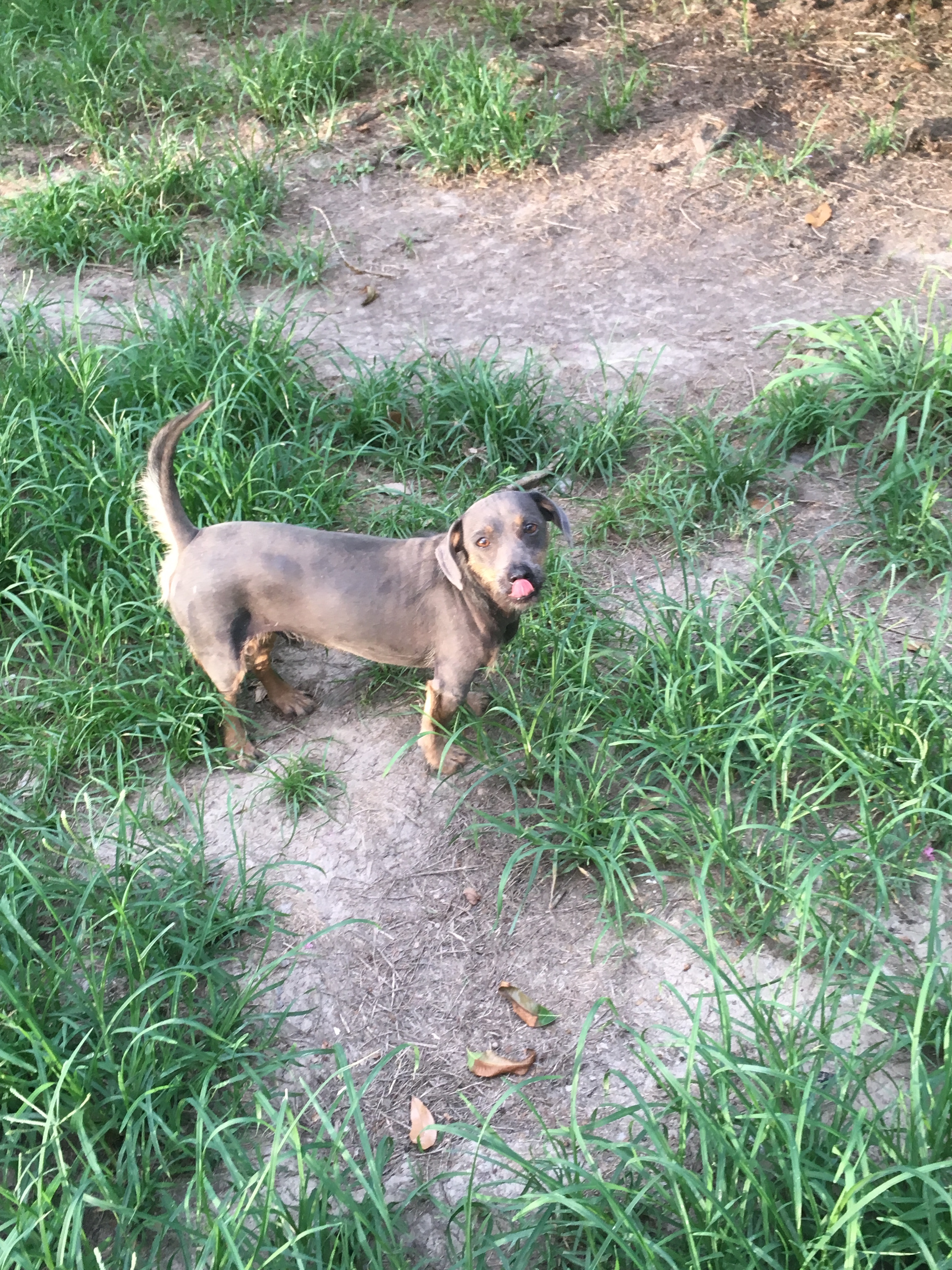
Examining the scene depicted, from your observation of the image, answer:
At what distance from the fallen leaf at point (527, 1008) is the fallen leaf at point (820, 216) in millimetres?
4129

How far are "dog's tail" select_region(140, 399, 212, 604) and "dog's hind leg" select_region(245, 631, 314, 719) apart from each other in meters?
0.34

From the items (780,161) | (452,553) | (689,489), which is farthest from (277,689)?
(780,161)

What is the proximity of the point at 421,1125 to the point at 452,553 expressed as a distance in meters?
1.45

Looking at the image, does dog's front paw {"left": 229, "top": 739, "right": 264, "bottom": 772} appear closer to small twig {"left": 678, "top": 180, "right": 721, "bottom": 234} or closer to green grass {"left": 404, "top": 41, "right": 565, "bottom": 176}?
small twig {"left": 678, "top": 180, "right": 721, "bottom": 234}

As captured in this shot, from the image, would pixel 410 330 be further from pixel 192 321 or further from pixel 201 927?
pixel 201 927

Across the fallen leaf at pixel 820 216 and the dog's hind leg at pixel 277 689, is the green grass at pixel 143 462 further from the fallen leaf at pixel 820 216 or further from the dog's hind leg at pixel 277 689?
the fallen leaf at pixel 820 216

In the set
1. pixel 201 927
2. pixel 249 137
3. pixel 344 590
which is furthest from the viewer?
pixel 249 137

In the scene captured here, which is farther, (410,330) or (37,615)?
(410,330)

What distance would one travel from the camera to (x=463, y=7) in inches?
262

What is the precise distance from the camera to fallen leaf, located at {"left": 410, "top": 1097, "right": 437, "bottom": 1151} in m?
2.34

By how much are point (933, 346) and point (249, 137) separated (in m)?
4.04

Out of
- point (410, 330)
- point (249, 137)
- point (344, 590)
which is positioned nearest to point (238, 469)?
point (344, 590)

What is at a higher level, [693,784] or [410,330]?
[410,330]

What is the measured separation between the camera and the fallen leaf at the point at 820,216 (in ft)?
16.8
